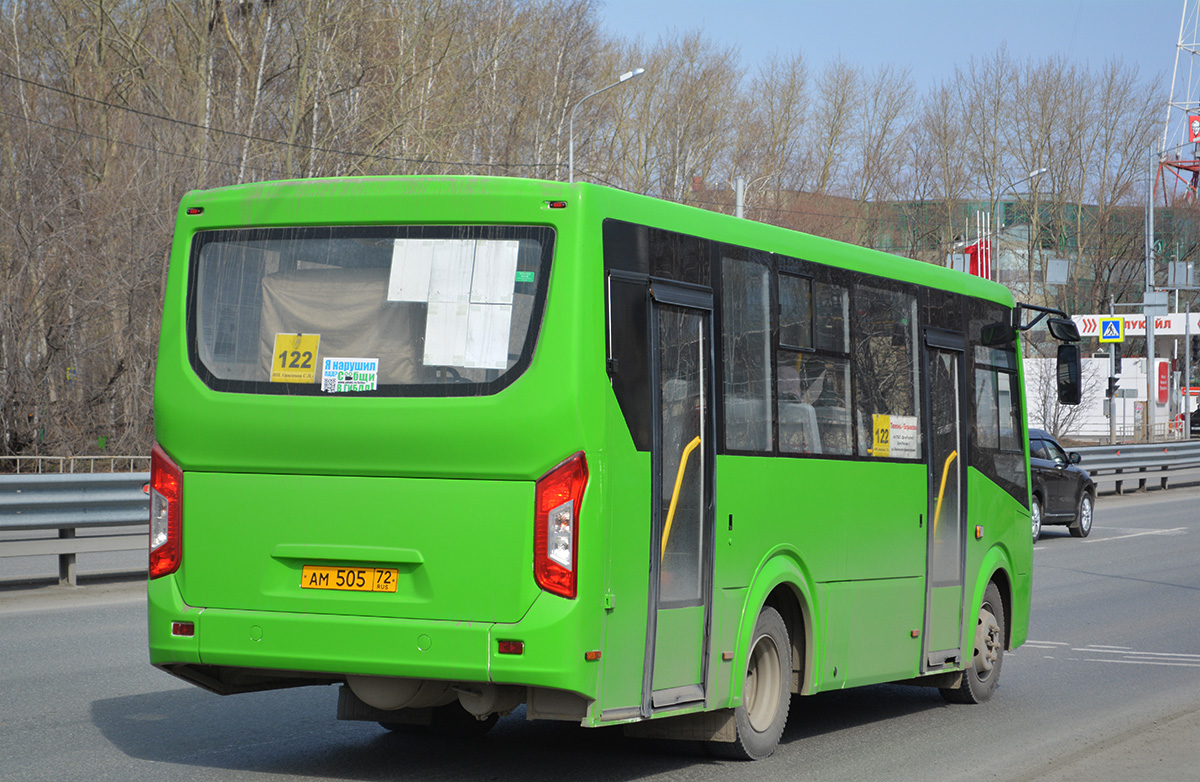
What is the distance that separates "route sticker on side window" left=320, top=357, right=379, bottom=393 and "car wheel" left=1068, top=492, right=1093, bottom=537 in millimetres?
19300

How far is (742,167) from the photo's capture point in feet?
192

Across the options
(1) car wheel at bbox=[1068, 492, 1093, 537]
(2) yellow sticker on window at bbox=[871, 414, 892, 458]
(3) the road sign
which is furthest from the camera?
(3) the road sign

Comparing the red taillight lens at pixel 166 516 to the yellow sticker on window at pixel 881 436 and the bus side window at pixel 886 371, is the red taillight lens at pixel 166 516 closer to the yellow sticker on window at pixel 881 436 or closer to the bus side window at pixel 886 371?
the bus side window at pixel 886 371

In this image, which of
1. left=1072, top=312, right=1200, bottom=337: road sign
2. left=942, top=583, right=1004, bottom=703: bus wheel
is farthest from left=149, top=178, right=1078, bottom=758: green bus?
left=1072, top=312, right=1200, bottom=337: road sign

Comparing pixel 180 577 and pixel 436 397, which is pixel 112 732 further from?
pixel 436 397

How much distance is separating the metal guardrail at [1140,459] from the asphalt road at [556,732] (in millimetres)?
19374

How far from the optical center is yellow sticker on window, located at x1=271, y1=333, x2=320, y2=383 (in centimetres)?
632

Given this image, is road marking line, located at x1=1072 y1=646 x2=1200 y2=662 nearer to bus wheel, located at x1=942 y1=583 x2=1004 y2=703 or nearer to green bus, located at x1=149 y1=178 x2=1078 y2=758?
bus wheel, located at x1=942 y1=583 x2=1004 y2=703

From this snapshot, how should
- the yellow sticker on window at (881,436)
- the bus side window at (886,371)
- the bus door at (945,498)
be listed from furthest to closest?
the bus door at (945,498)
the yellow sticker on window at (881,436)
the bus side window at (886,371)

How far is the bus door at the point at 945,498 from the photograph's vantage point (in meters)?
9.02

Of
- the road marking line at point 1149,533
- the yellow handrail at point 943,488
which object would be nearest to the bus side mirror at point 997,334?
the yellow handrail at point 943,488

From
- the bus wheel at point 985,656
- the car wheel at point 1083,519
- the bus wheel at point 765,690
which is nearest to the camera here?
the bus wheel at point 765,690

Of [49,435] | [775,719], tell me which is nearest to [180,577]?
[775,719]

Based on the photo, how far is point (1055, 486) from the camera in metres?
23.0
